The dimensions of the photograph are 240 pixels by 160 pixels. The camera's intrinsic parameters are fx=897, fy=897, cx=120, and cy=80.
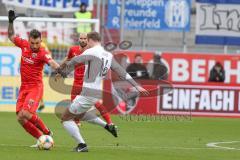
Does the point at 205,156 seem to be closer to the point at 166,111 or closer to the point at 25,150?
the point at 25,150

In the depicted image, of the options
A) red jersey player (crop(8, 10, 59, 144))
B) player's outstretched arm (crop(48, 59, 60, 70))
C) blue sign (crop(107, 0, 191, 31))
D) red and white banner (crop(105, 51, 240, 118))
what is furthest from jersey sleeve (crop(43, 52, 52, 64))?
blue sign (crop(107, 0, 191, 31))

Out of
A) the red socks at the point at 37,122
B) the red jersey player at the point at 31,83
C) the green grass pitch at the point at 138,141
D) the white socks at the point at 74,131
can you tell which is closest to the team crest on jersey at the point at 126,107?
the green grass pitch at the point at 138,141

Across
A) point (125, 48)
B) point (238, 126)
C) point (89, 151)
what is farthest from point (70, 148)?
point (125, 48)

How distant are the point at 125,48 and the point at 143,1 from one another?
1.93 m

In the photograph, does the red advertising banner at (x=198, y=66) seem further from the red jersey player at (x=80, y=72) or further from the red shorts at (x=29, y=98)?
the red shorts at (x=29, y=98)

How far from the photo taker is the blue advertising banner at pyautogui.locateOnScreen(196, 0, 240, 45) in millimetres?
33188

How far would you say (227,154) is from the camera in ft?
56.8

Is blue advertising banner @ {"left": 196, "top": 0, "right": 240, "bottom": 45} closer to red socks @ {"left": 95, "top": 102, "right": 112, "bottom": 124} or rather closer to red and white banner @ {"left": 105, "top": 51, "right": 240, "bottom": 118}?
red and white banner @ {"left": 105, "top": 51, "right": 240, "bottom": 118}

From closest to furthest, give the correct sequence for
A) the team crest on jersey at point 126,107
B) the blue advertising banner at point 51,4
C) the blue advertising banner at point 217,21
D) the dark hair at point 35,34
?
the dark hair at point 35,34 → the team crest on jersey at point 126,107 → the blue advertising banner at point 51,4 → the blue advertising banner at point 217,21

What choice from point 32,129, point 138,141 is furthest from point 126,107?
point 32,129

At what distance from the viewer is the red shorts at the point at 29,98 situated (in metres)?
17.2

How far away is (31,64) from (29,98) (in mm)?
720

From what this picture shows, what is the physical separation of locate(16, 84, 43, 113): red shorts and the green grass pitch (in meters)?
0.79

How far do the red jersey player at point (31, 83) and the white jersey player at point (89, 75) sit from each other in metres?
0.76
